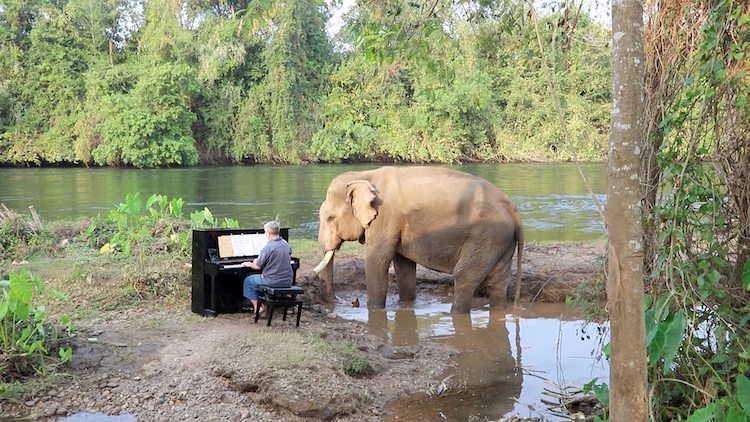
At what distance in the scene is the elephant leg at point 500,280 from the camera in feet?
36.1

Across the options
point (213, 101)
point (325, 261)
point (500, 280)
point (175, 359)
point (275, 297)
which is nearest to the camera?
point (175, 359)

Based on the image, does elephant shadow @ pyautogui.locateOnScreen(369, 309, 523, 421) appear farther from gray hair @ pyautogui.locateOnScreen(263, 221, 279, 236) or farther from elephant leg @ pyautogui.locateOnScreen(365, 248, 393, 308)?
gray hair @ pyautogui.locateOnScreen(263, 221, 279, 236)

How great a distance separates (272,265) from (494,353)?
279 cm

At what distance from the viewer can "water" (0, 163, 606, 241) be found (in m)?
22.4

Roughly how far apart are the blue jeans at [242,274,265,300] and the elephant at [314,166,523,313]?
230cm

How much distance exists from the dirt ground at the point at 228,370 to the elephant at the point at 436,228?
68.3 inches

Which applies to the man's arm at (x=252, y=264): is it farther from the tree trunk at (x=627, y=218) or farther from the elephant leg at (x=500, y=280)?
the tree trunk at (x=627, y=218)

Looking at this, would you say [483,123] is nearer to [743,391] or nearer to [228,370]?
[228,370]

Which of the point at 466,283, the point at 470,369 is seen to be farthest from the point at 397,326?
the point at 470,369

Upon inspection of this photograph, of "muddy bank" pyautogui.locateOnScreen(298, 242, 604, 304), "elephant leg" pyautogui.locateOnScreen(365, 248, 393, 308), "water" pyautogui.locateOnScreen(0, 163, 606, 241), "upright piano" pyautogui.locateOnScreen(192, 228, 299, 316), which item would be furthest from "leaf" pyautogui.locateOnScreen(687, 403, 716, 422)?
"water" pyautogui.locateOnScreen(0, 163, 606, 241)

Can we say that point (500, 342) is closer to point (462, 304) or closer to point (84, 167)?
point (462, 304)

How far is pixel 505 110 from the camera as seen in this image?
50.3m

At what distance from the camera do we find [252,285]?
8781 millimetres

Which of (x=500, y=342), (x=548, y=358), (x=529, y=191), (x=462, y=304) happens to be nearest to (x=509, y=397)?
(x=548, y=358)
